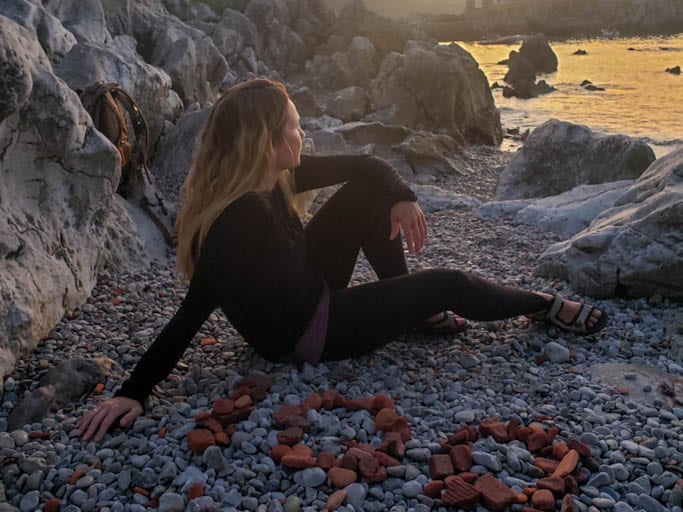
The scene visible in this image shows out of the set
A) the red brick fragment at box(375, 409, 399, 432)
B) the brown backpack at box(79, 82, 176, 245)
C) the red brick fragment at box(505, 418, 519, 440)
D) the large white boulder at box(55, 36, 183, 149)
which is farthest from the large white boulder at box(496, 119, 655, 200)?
the red brick fragment at box(375, 409, 399, 432)

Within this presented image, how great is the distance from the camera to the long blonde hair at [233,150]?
404 cm

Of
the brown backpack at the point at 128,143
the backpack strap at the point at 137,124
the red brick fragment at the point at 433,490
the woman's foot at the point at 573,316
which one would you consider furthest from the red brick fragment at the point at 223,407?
the backpack strap at the point at 137,124

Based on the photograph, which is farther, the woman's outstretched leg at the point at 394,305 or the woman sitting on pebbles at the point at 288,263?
the woman's outstretched leg at the point at 394,305

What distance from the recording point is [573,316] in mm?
5035

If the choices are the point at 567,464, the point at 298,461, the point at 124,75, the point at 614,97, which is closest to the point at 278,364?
the point at 298,461

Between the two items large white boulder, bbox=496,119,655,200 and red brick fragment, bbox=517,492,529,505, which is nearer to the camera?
red brick fragment, bbox=517,492,529,505

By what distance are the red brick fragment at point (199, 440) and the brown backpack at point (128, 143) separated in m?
4.36

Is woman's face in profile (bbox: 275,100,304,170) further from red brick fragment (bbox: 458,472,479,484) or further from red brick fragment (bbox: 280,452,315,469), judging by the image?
red brick fragment (bbox: 458,472,479,484)

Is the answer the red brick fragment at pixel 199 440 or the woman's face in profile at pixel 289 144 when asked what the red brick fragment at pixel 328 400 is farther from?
the woman's face in profile at pixel 289 144

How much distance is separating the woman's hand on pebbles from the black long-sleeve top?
0.23 ft

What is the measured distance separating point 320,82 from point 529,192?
22215 mm

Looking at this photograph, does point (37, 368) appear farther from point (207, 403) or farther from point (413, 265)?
point (413, 265)

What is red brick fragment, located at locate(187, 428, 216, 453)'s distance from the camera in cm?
359

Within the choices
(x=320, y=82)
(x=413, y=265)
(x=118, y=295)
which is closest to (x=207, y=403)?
(x=118, y=295)
